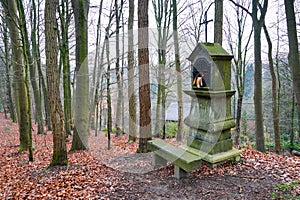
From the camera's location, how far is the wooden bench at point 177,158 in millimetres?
3294

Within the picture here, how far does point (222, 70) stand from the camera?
148 inches

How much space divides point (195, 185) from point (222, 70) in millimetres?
2184

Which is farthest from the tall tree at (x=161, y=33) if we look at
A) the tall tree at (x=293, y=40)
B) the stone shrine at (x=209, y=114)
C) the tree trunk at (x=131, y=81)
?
the tall tree at (x=293, y=40)

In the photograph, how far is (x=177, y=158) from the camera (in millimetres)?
3469

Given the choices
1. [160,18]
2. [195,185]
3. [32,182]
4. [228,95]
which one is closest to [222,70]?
[228,95]

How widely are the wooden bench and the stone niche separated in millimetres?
367

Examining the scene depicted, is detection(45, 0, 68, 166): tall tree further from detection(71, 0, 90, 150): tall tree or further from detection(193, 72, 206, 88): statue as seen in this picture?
detection(193, 72, 206, 88): statue

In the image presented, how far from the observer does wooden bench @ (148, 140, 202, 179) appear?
3.29 m

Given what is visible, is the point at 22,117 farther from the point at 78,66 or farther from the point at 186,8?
the point at 186,8

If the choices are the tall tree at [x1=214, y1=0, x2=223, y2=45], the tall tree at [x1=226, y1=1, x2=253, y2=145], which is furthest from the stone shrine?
the tall tree at [x1=226, y1=1, x2=253, y2=145]

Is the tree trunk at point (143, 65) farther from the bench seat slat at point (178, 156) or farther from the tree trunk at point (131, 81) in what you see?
the tree trunk at point (131, 81)

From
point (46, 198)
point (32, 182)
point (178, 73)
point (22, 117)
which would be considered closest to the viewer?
point (46, 198)

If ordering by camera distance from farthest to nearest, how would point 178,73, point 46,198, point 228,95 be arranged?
point 178,73 < point 228,95 < point 46,198

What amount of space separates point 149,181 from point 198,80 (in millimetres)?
2192
